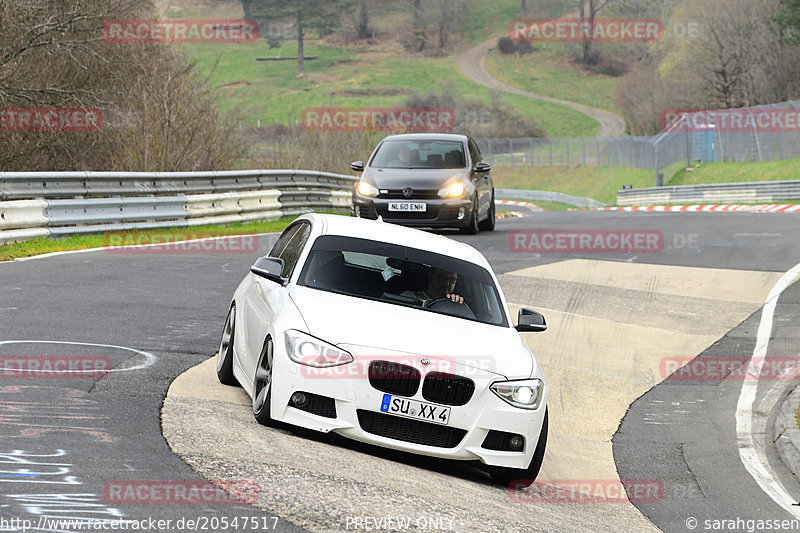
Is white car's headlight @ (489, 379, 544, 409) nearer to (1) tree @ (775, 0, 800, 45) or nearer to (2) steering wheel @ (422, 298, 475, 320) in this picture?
(2) steering wheel @ (422, 298, 475, 320)

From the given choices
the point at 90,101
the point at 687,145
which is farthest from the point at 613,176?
the point at 90,101

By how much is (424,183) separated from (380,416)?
13.7 metres

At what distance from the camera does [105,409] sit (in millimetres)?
7383

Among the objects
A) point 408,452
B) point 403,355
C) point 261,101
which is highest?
point 403,355

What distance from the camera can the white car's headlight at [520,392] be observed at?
708 centimetres

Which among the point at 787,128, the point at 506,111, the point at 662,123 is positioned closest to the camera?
the point at 787,128

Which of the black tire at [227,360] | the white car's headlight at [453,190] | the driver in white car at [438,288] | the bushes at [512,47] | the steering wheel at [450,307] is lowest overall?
the bushes at [512,47]

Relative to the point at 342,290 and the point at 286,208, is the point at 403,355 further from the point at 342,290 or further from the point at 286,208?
the point at 286,208

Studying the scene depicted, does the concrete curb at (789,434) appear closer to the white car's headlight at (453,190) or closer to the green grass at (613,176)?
the white car's headlight at (453,190)

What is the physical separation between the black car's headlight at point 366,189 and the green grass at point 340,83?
8727cm

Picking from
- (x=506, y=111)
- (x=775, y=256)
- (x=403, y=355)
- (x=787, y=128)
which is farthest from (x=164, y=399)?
(x=506, y=111)

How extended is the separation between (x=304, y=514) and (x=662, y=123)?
8754cm

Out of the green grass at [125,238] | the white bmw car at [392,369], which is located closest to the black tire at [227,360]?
the white bmw car at [392,369]

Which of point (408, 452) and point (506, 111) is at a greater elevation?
point (408, 452)
